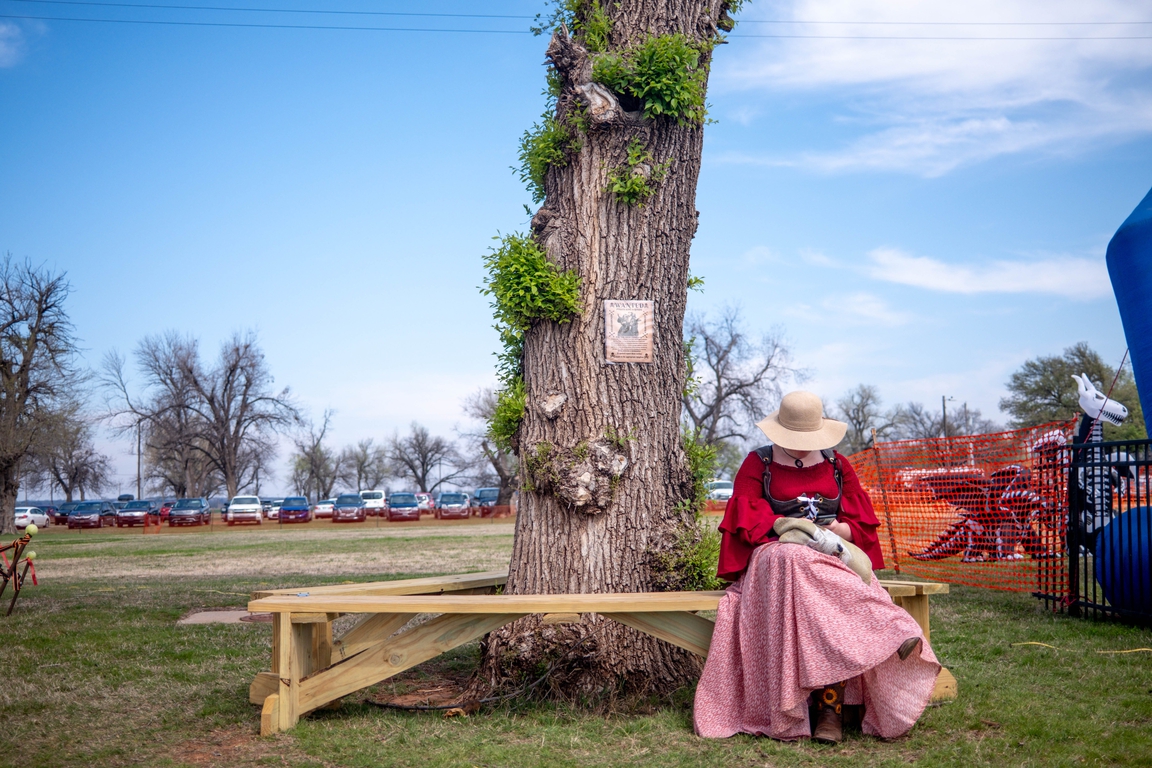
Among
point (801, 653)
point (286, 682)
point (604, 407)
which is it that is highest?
point (604, 407)

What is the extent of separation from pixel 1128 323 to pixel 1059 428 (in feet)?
8.34

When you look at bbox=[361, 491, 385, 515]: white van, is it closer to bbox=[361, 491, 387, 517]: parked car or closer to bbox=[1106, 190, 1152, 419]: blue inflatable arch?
bbox=[361, 491, 387, 517]: parked car

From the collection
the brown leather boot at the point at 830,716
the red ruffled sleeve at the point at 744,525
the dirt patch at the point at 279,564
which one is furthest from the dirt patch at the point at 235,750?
the dirt patch at the point at 279,564

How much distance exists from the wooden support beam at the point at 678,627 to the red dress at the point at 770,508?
275 millimetres

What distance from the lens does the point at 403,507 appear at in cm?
4362

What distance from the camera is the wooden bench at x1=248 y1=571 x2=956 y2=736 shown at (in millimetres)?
4227

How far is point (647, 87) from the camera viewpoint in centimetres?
530

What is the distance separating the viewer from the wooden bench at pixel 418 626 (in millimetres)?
4227

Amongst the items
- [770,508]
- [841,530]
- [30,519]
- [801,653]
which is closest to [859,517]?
[841,530]

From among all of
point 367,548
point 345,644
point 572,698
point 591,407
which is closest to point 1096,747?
point 572,698

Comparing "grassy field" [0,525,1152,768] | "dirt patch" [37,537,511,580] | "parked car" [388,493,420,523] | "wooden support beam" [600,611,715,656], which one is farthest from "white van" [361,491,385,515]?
"wooden support beam" [600,611,715,656]

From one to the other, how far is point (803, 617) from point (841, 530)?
624 mm

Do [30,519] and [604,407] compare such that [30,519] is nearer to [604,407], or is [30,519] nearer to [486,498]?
[486,498]

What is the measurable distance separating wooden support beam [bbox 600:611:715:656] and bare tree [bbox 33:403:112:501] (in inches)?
1420
